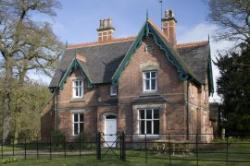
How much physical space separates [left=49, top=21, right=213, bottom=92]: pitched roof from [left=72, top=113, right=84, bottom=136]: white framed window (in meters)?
3.33

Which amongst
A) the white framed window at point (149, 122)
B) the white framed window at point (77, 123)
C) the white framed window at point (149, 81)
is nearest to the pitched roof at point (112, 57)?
the white framed window at point (149, 81)

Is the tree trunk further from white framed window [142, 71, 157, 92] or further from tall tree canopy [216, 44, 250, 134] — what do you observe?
tall tree canopy [216, 44, 250, 134]

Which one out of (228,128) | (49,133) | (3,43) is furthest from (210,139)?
(3,43)

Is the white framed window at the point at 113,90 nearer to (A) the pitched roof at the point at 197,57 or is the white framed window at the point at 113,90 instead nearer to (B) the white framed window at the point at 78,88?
(B) the white framed window at the point at 78,88

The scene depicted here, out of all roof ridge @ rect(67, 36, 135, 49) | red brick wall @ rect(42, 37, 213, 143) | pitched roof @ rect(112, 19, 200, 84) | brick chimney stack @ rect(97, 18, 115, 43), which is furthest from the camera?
brick chimney stack @ rect(97, 18, 115, 43)

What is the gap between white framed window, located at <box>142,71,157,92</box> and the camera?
32.5 m

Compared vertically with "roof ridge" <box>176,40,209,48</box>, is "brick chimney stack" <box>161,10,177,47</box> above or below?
above

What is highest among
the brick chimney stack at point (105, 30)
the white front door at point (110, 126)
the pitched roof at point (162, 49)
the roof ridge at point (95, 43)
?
the brick chimney stack at point (105, 30)

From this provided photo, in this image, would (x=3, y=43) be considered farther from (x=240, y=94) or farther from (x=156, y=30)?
(x=240, y=94)

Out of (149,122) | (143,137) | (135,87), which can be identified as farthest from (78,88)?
(143,137)

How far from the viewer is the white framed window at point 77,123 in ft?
120

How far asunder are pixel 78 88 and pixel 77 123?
3038 mm

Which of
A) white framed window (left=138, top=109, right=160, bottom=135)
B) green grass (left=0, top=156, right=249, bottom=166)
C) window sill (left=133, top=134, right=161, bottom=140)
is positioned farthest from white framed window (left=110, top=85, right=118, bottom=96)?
green grass (left=0, top=156, right=249, bottom=166)

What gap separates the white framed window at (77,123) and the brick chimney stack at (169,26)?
32.9 feet
